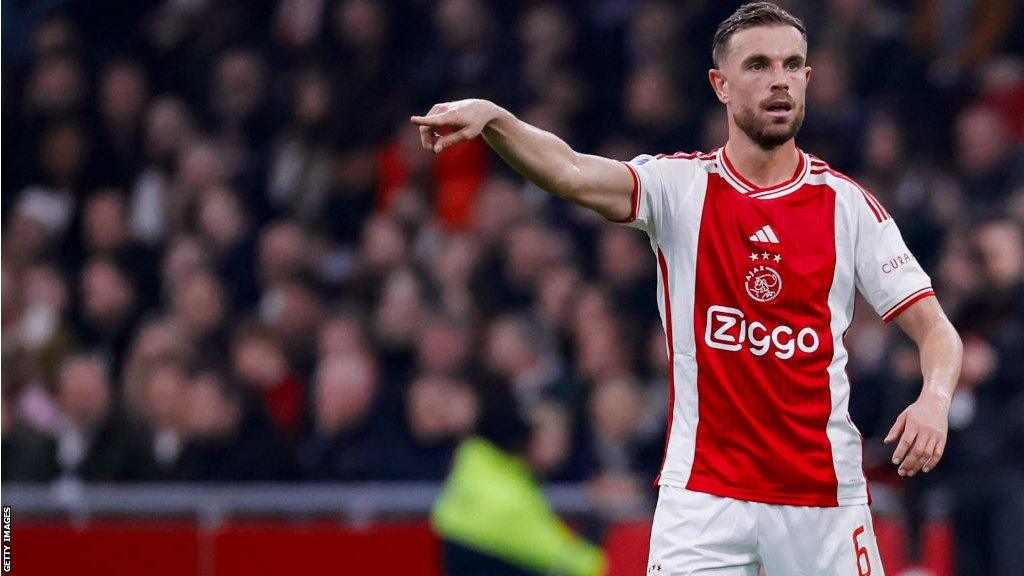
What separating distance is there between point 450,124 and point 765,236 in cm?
102

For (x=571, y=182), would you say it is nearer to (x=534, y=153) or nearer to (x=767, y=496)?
(x=534, y=153)

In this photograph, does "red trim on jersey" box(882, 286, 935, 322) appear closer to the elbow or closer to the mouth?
the mouth

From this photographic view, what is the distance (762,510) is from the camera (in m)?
4.94

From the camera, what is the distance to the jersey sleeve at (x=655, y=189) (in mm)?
5059

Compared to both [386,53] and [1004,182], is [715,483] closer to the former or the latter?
[1004,182]

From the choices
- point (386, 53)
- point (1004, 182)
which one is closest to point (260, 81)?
point (386, 53)

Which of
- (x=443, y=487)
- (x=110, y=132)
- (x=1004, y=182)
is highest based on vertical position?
(x=110, y=132)

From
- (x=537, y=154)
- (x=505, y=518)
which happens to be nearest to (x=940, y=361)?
(x=537, y=154)

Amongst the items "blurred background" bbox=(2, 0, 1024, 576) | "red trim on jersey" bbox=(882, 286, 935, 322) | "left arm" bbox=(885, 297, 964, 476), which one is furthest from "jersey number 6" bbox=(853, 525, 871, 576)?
"blurred background" bbox=(2, 0, 1024, 576)

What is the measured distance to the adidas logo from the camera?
5.02 m

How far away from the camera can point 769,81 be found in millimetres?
4984

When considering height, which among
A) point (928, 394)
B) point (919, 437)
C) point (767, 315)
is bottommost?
point (919, 437)

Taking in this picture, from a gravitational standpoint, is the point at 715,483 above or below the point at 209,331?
below

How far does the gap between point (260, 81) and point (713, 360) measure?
7881 millimetres
